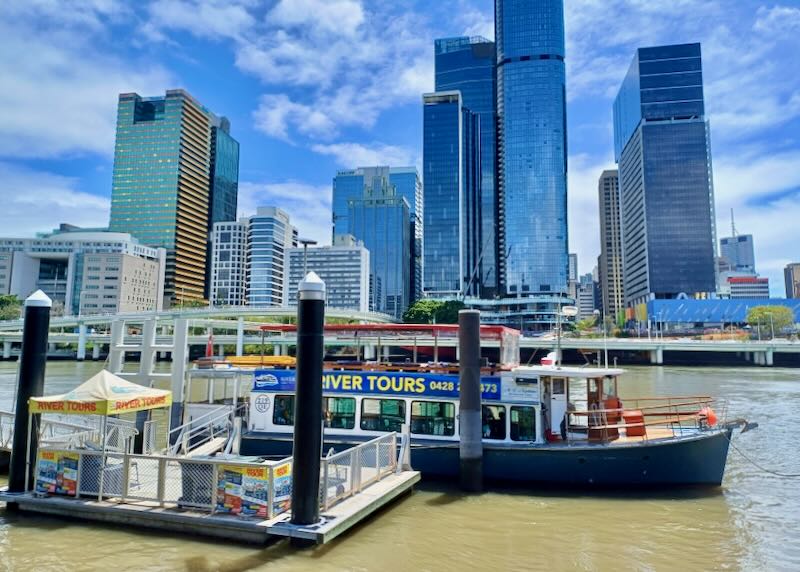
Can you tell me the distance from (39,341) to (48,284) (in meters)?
188

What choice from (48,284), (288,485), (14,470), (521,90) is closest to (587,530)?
(288,485)

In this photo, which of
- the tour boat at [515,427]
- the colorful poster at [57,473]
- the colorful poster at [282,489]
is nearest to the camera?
the colorful poster at [282,489]

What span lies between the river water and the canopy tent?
248 centimetres

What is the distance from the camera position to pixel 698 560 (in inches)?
446

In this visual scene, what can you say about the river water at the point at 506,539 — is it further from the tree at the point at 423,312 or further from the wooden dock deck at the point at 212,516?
the tree at the point at 423,312

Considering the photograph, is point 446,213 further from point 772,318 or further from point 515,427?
point 515,427

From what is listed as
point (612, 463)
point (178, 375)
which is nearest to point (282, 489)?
point (178, 375)

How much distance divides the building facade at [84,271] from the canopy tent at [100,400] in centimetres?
16724

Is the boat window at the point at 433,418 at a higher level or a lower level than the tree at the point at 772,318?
lower

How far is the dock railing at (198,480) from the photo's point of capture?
11477 mm

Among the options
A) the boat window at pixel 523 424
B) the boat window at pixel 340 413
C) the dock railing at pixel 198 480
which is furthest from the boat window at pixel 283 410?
the boat window at pixel 523 424

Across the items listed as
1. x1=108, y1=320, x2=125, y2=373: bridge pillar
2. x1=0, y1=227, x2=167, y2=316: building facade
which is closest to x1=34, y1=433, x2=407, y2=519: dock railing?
x1=108, y1=320, x2=125, y2=373: bridge pillar

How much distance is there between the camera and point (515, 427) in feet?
53.9

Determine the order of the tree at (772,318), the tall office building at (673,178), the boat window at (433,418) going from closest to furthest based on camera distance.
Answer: the boat window at (433,418)
the tree at (772,318)
the tall office building at (673,178)
